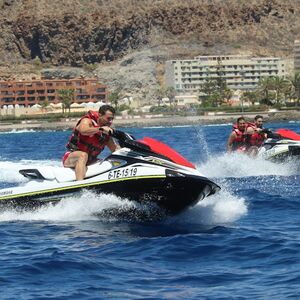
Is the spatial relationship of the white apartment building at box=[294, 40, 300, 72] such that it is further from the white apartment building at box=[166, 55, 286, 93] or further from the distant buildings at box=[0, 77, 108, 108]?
the distant buildings at box=[0, 77, 108, 108]

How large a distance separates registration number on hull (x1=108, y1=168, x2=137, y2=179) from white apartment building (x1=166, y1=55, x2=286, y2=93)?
5879 inches

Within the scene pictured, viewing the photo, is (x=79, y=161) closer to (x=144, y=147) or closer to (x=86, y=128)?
(x=86, y=128)

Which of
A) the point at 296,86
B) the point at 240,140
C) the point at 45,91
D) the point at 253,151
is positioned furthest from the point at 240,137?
the point at 45,91

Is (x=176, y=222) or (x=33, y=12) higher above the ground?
(x=33, y=12)

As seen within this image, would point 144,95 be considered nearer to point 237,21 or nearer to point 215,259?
point 237,21

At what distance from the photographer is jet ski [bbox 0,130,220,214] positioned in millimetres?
11898

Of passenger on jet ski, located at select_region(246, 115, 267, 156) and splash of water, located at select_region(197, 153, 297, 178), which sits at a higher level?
passenger on jet ski, located at select_region(246, 115, 267, 156)

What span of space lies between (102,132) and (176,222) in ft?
4.98

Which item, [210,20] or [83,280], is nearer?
[83,280]

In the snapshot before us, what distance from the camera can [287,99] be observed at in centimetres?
14550

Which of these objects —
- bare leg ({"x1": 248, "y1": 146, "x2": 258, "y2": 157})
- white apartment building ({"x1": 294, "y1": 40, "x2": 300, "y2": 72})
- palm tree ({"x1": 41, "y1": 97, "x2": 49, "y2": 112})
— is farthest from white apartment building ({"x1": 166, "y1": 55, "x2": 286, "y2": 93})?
bare leg ({"x1": 248, "y1": 146, "x2": 258, "y2": 157})

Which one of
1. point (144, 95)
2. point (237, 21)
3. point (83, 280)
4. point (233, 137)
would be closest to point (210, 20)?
point (237, 21)

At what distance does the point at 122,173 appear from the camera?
12148 millimetres

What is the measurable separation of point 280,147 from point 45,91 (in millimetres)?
143916
